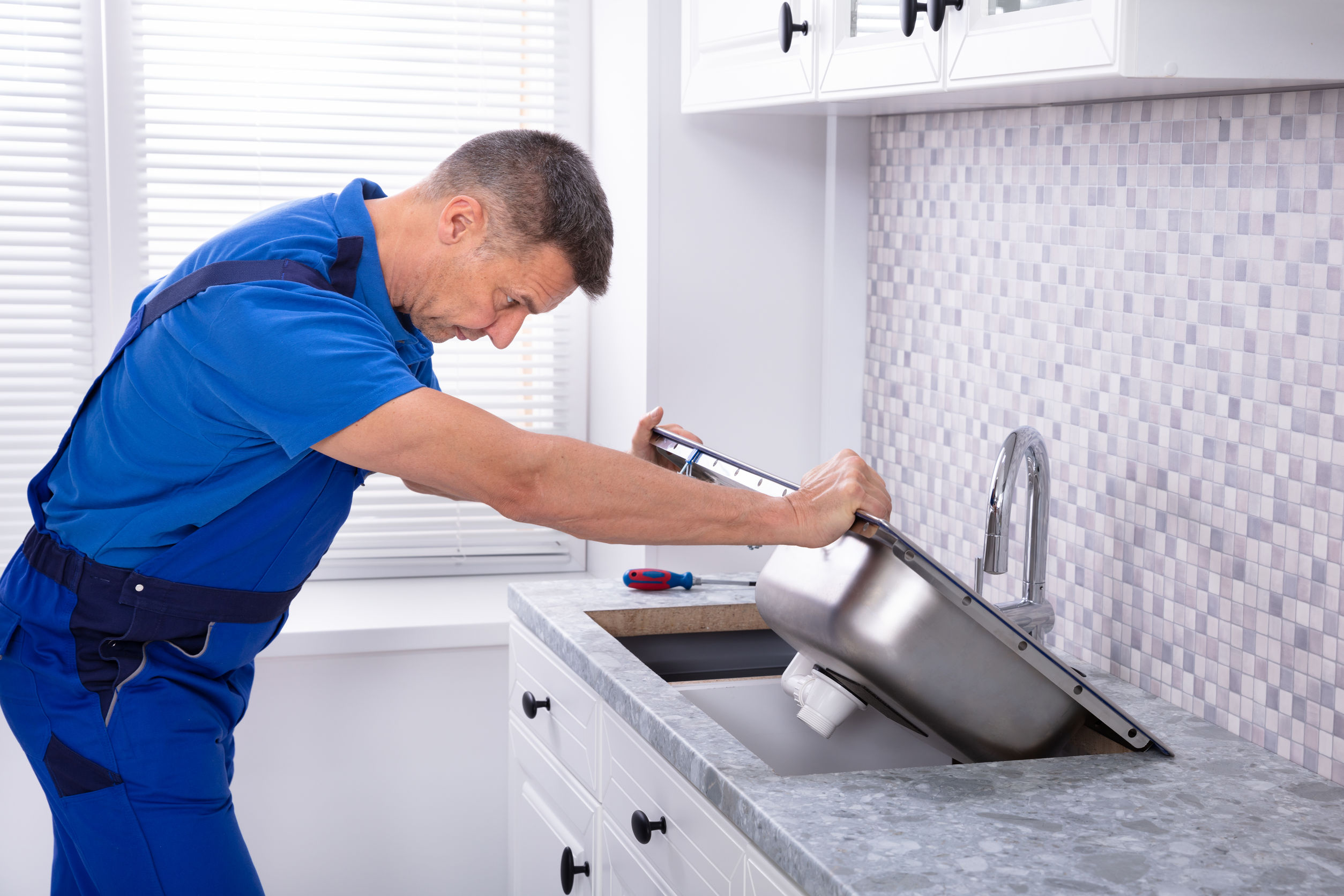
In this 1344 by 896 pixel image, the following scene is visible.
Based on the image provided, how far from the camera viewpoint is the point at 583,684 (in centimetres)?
165

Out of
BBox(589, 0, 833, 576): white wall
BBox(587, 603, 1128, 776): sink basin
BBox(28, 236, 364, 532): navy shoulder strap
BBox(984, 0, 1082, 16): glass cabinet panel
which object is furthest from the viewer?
BBox(589, 0, 833, 576): white wall

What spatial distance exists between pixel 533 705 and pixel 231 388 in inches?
30.3

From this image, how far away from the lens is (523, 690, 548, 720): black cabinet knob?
1805mm

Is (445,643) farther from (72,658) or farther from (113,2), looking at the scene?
(113,2)

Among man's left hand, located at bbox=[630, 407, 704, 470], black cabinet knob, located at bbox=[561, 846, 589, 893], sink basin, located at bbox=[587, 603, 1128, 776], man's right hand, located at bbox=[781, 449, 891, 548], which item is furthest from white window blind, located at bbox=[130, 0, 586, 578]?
man's right hand, located at bbox=[781, 449, 891, 548]

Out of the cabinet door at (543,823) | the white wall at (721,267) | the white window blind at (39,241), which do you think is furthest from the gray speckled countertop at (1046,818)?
the white window blind at (39,241)

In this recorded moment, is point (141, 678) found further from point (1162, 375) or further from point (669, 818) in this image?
point (1162, 375)

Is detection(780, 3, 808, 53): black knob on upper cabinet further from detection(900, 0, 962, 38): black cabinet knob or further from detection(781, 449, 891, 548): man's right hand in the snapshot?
detection(781, 449, 891, 548): man's right hand

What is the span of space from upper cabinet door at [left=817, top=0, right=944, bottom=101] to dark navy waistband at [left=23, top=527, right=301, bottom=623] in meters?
0.93

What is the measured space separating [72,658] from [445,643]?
3.31 ft

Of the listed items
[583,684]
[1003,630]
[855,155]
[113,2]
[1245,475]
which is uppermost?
[113,2]

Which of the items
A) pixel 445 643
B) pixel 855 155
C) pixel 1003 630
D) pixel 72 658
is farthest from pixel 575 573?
pixel 1003 630

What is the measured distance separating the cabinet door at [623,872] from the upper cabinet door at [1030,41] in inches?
35.7

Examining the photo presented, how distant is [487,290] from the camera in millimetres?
1388
